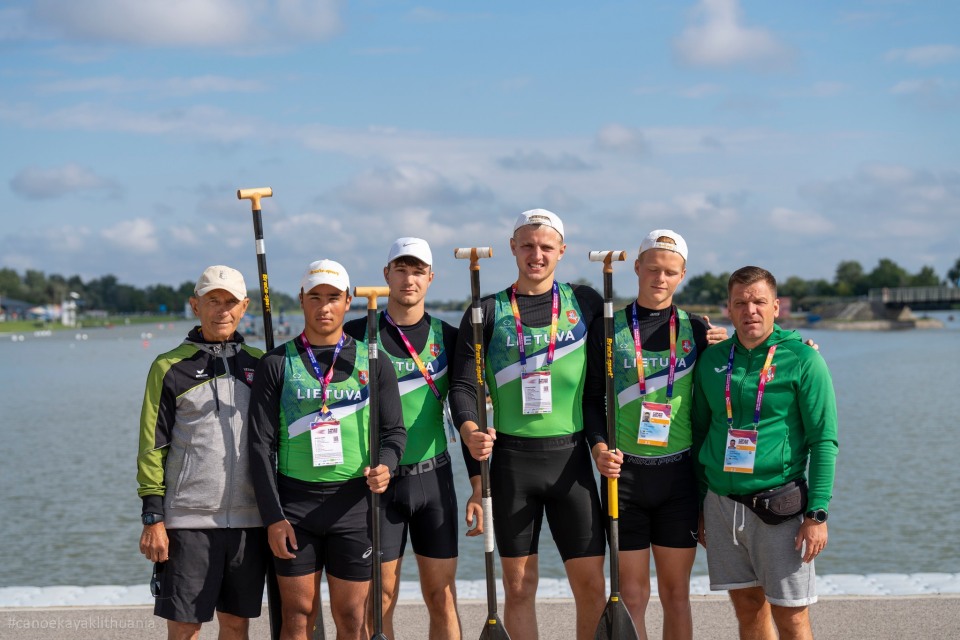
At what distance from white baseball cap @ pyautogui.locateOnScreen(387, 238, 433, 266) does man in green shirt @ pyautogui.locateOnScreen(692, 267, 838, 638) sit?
1255 mm

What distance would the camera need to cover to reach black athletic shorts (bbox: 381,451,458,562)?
12.5 ft

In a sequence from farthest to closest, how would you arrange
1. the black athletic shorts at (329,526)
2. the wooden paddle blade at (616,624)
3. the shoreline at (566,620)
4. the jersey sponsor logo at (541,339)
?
the shoreline at (566,620) → the jersey sponsor logo at (541,339) → the wooden paddle blade at (616,624) → the black athletic shorts at (329,526)

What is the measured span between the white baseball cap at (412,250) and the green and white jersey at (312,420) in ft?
1.82

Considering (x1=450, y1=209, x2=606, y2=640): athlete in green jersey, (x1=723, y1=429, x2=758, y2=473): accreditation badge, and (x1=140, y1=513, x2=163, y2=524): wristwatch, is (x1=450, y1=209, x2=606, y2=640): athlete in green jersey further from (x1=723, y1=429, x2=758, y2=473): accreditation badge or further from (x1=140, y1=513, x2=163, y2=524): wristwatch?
(x1=140, y1=513, x2=163, y2=524): wristwatch

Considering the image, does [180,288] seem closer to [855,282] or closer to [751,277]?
[855,282]

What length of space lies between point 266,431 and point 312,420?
18 cm

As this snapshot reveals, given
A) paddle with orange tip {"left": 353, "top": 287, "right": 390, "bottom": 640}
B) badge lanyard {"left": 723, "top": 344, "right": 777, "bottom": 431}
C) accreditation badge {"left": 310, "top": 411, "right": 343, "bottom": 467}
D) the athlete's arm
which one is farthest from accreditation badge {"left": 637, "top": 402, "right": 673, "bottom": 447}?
the athlete's arm

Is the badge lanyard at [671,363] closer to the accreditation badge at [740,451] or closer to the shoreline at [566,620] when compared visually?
the accreditation badge at [740,451]

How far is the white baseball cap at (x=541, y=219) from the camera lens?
154 inches

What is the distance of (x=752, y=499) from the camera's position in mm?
3604

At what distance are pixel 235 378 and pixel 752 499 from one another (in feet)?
6.89

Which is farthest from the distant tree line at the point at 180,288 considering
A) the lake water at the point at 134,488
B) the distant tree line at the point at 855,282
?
the lake water at the point at 134,488

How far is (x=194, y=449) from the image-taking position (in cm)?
362

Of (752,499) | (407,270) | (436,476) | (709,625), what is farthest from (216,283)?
(709,625)
